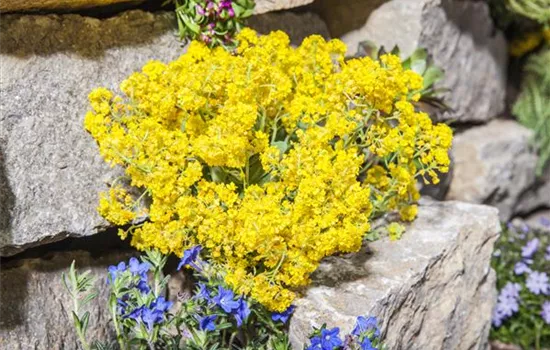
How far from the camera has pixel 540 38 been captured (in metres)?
4.41

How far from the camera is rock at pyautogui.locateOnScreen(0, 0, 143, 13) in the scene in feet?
7.75

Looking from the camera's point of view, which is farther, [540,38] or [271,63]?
[540,38]

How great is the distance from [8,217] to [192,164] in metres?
0.55

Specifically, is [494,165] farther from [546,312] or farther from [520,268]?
[546,312]

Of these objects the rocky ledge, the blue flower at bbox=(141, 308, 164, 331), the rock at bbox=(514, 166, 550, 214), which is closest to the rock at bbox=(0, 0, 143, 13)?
the rocky ledge

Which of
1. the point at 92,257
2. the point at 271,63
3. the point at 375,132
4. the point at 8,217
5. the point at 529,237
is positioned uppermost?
the point at 271,63

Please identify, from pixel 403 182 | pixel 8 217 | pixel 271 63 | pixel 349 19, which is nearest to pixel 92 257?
pixel 8 217

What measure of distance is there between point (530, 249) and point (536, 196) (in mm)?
942

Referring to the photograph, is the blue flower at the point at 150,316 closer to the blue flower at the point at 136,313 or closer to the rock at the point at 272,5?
the blue flower at the point at 136,313

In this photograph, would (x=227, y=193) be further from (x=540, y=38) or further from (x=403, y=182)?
(x=540, y=38)

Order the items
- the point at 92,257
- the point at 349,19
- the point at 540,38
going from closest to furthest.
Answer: the point at 92,257 → the point at 349,19 → the point at 540,38

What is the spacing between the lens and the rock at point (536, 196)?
4395 mm

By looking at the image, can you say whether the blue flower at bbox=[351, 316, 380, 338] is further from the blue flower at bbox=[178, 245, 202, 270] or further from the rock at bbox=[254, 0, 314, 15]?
the rock at bbox=[254, 0, 314, 15]

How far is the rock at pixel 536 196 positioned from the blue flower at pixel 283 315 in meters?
2.34
